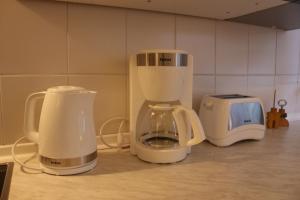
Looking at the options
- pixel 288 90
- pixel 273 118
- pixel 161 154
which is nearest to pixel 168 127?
pixel 161 154

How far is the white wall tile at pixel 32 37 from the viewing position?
0.70 m

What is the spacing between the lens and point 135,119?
753 mm

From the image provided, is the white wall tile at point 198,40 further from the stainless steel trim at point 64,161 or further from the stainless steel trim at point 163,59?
the stainless steel trim at point 64,161

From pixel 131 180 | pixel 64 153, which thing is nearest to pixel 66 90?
pixel 64 153

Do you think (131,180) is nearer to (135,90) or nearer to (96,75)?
(135,90)

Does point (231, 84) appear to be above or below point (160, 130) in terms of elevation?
above

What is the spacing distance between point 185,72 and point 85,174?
1.30 feet

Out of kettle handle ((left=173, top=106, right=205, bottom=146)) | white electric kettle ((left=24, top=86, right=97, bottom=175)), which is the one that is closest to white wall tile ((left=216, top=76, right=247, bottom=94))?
kettle handle ((left=173, top=106, right=205, bottom=146))

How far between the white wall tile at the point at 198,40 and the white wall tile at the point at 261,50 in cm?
23

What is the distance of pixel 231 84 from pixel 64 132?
2.57 feet

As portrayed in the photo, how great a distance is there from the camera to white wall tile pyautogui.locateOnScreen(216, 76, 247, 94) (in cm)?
106

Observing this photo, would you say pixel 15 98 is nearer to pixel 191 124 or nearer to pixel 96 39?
pixel 96 39

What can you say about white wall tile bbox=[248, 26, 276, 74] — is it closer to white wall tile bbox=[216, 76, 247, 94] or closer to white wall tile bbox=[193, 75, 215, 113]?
white wall tile bbox=[216, 76, 247, 94]

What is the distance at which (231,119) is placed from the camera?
85 cm
